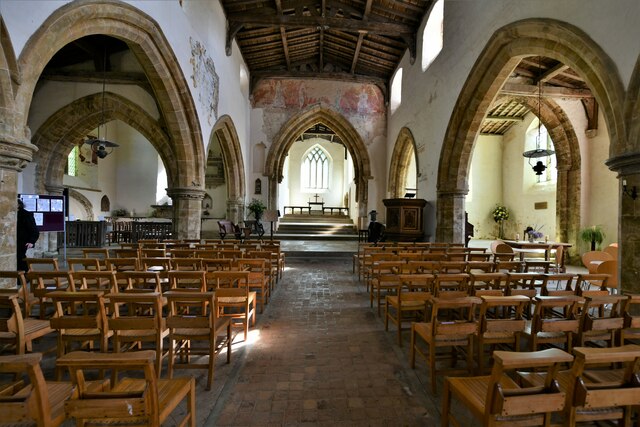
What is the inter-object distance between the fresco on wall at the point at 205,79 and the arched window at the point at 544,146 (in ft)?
38.7

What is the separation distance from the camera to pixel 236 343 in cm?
344

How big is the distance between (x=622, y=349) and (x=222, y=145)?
1278 centimetres

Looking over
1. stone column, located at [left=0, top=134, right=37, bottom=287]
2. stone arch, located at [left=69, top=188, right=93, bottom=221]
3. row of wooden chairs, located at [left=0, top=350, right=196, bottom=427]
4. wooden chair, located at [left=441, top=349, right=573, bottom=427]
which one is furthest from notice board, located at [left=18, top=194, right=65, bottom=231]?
stone arch, located at [left=69, top=188, right=93, bottom=221]

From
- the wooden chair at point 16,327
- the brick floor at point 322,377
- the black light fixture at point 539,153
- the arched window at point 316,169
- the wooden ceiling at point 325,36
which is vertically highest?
the wooden ceiling at point 325,36

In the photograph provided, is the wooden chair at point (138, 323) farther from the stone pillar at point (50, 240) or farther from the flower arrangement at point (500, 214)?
the flower arrangement at point (500, 214)

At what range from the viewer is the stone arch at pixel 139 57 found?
4.07m

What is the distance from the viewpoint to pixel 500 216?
1549 cm

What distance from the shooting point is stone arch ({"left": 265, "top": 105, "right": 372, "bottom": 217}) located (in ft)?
49.1

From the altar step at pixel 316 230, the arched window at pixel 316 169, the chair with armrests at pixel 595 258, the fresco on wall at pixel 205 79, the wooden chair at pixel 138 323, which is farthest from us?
the arched window at pixel 316 169

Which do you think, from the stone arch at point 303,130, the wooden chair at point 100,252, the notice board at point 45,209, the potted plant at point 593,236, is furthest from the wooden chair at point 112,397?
the stone arch at point 303,130

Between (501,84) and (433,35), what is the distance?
407cm

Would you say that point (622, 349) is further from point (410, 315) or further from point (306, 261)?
point (306, 261)

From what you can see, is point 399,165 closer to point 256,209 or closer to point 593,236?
point 256,209

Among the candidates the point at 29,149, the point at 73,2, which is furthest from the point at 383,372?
the point at 73,2
